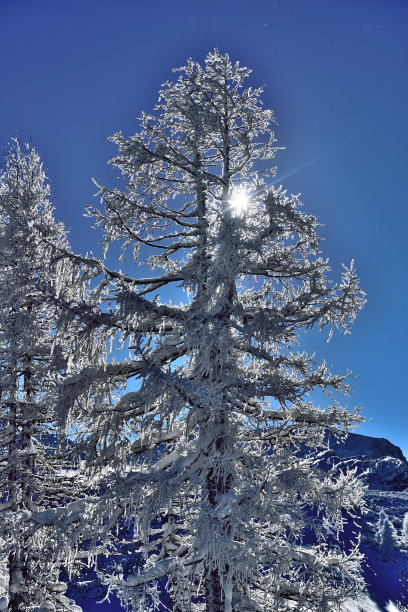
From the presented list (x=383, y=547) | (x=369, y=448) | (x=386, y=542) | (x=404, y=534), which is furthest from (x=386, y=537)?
(x=369, y=448)

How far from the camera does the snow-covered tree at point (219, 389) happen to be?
4914 mm

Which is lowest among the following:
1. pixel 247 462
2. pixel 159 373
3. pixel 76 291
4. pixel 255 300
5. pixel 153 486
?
pixel 153 486

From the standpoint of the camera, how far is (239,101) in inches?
302

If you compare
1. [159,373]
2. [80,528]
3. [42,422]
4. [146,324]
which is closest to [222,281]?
[146,324]

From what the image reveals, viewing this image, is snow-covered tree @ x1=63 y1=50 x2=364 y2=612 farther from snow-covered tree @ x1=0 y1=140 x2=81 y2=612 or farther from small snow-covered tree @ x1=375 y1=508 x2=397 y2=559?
small snow-covered tree @ x1=375 y1=508 x2=397 y2=559

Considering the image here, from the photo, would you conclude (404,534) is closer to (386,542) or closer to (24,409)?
(386,542)

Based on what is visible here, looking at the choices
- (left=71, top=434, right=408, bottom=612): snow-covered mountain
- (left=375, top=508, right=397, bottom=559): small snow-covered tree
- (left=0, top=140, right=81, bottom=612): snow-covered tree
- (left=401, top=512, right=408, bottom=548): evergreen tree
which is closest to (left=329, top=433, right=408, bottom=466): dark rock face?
(left=71, top=434, right=408, bottom=612): snow-covered mountain

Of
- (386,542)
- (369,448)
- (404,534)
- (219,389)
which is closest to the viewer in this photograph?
(219,389)

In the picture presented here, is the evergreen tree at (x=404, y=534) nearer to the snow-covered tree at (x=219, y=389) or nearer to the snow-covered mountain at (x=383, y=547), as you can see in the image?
the snow-covered mountain at (x=383, y=547)

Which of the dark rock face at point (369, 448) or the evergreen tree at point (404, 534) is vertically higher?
the dark rock face at point (369, 448)

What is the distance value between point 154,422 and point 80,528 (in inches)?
67.0

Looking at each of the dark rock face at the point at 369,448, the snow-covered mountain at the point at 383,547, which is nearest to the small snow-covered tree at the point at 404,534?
the snow-covered mountain at the point at 383,547

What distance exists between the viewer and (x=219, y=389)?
5.27m

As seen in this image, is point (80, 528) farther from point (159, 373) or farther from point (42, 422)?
point (42, 422)
